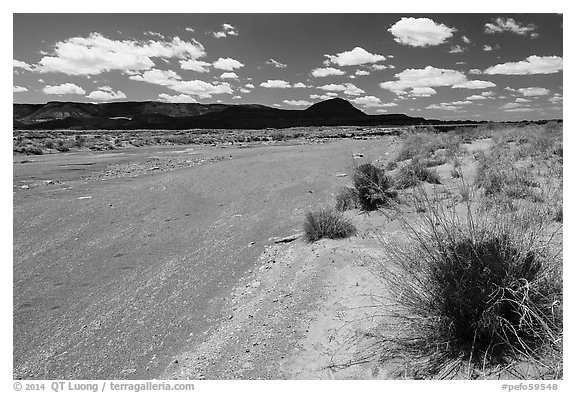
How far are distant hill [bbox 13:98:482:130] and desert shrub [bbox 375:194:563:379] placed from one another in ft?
295

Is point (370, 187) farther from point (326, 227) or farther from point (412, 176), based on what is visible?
point (326, 227)

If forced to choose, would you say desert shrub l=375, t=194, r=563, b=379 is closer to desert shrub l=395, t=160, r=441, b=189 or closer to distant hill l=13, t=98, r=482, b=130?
desert shrub l=395, t=160, r=441, b=189

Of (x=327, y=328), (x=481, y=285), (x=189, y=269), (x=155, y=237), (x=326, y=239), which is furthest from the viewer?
(x=155, y=237)

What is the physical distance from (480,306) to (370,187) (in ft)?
15.0

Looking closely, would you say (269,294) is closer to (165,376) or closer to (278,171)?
(165,376)

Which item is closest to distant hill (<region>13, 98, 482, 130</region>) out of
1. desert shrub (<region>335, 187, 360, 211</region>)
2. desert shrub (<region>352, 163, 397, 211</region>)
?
desert shrub (<region>352, 163, 397, 211</region>)

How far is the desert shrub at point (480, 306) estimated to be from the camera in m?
2.67

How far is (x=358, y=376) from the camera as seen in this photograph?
9.58ft

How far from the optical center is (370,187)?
24.0ft

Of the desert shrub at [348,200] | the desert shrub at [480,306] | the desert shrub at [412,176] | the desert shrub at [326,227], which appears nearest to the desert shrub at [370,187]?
the desert shrub at [348,200]

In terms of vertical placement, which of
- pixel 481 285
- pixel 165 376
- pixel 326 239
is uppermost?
pixel 481 285

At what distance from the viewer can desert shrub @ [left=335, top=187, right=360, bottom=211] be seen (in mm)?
7543

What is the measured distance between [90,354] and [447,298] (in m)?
2.93

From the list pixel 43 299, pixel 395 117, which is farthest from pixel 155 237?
pixel 395 117
